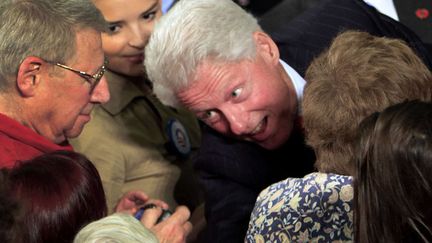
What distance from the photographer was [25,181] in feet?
4.46

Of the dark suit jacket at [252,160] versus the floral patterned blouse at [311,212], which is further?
the dark suit jacket at [252,160]

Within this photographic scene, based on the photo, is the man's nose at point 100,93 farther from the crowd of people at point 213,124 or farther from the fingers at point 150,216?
the fingers at point 150,216

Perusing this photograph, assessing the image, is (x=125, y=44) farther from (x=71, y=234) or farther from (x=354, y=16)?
(x=71, y=234)

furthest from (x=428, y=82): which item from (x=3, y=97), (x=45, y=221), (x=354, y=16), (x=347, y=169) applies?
(x=3, y=97)

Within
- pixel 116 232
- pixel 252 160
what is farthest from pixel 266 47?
pixel 116 232

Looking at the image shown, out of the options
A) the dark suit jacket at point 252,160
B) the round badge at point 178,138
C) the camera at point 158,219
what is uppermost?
→ the dark suit jacket at point 252,160

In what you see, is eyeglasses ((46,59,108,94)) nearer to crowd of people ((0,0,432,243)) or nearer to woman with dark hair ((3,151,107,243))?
crowd of people ((0,0,432,243))

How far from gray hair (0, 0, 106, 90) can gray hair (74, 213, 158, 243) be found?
2.42 feet

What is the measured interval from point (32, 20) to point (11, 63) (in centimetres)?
12

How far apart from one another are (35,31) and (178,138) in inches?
35.2

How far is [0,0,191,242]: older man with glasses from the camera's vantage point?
5.93 feet

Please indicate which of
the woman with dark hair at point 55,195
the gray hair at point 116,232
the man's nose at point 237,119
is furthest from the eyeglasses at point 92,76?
the gray hair at point 116,232

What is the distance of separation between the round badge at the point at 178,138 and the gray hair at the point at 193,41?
48 cm

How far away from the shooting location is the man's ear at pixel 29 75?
1820 millimetres
